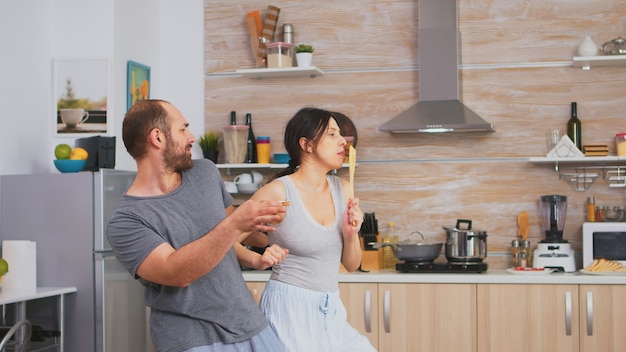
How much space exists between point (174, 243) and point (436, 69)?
3.04 meters

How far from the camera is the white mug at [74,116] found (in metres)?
4.63

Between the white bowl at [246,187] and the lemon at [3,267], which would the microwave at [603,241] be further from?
the lemon at [3,267]

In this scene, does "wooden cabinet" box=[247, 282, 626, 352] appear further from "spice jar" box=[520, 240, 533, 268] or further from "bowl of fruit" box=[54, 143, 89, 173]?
"bowl of fruit" box=[54, 143, 89, 173]

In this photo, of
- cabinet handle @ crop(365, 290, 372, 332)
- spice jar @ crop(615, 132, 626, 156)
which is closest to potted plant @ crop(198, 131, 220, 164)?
cabinet handle @ crop(365, 290, 372, 332)

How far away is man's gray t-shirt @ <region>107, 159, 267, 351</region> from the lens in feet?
6.36

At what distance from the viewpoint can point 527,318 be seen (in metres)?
4.31

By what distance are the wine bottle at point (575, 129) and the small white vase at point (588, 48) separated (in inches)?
11.1

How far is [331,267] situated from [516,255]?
2.33m

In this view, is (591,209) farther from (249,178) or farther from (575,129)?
(249,178)

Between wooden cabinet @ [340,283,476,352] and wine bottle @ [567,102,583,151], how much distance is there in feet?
3.38

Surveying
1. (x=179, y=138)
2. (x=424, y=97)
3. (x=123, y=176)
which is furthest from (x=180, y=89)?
(x=179, y=138)

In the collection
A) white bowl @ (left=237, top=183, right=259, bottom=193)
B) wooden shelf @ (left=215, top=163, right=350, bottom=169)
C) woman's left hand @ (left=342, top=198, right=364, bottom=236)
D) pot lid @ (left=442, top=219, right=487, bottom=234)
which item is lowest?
pot lid @ (left=442, top=219, right=487, bottom=234)

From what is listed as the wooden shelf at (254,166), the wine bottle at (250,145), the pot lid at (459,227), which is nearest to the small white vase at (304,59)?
the wine bottle at (250,145)

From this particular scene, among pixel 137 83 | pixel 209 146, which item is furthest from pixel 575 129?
pixel 137 83
